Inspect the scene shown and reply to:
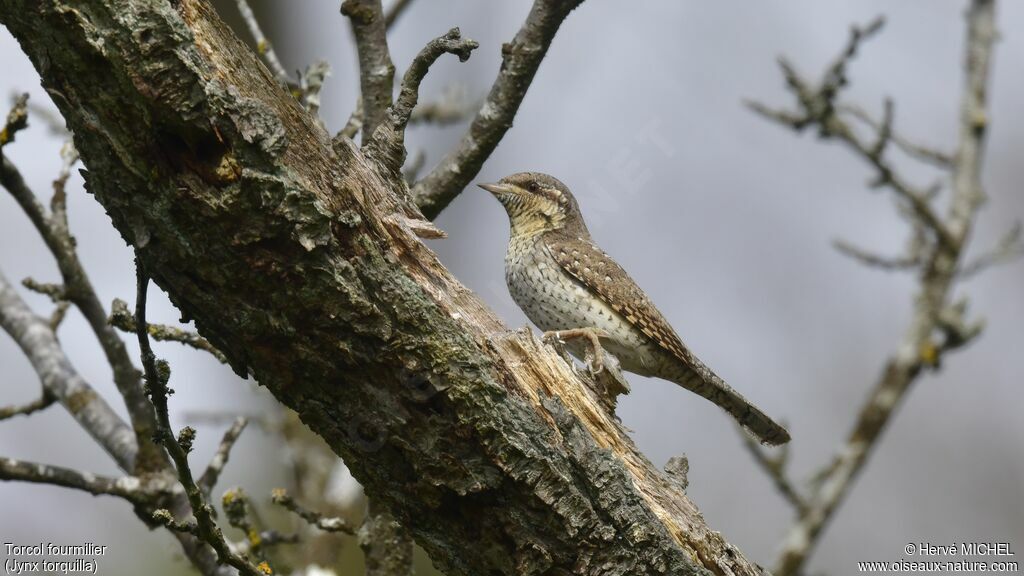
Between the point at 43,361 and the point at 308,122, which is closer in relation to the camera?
the point at 308,122

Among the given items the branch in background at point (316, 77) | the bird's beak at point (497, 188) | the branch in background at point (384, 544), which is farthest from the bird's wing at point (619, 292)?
the branch in background at point (384, 544)

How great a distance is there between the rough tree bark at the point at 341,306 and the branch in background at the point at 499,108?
119 cm

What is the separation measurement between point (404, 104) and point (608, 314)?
189cm

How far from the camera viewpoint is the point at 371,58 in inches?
156

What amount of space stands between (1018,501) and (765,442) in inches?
322

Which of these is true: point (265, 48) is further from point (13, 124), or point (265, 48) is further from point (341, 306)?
point (341, 306)

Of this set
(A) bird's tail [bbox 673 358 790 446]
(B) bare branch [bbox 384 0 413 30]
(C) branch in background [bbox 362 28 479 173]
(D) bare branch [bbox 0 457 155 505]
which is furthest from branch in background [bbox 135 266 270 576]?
(B) bare branch [bbox 384 0 413 30]

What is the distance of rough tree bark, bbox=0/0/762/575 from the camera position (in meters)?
1.98

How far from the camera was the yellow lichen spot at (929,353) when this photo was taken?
593 centimetres

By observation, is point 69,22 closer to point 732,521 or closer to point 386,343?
point 386,343

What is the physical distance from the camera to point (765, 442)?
4.44 metres

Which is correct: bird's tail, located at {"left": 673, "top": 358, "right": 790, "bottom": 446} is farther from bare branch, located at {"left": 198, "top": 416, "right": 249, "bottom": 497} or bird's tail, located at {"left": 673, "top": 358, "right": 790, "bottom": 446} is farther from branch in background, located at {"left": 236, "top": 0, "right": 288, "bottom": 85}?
branch in background, located at {"left": 236, "top": 0, "right": 288, "bottom": 85}

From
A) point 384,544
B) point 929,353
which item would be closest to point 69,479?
point 384,544

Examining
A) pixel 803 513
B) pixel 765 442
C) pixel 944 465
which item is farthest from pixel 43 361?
pixel 944 465
